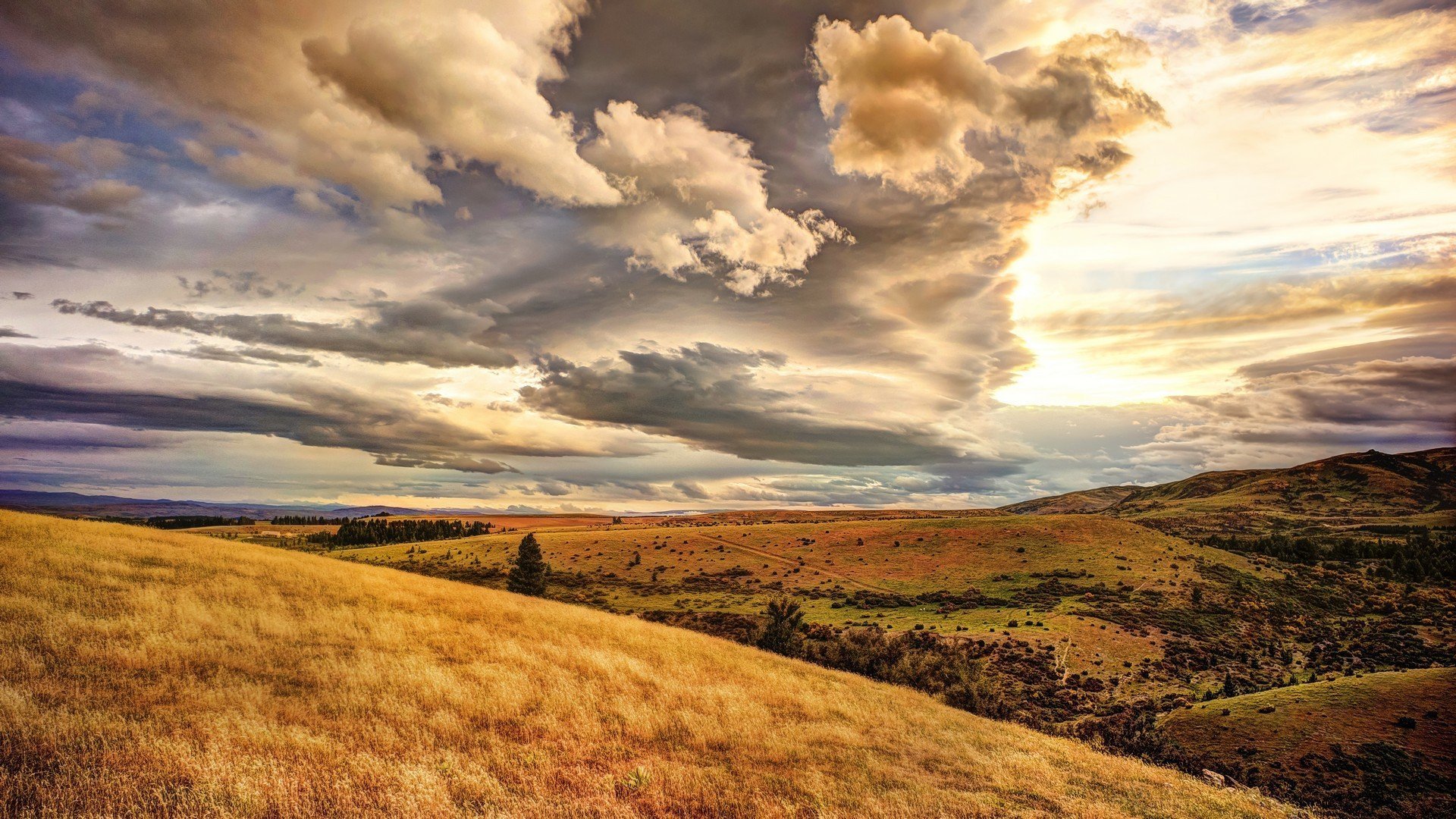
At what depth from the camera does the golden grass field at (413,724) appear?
8023 mm

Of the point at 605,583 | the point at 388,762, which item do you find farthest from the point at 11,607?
the point at 605,583

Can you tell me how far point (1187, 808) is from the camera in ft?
44.0

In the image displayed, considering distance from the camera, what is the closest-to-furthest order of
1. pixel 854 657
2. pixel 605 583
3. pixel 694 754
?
pixel 694 754, pixel 854 657, pixel 605 583

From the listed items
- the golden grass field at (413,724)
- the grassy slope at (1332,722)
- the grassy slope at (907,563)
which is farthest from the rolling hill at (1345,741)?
the grassy slope at (907,563)

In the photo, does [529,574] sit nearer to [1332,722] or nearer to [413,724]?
[413,724]

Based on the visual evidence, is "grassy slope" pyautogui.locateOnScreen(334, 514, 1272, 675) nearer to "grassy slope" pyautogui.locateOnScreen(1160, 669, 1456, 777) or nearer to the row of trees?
"grassy slope" pyautogui.locateOnScreen(1160, 669, 1456, 777)

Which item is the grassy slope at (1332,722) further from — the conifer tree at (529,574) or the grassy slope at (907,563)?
the conifer tree at (529,574)

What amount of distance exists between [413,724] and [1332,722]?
3006 cm

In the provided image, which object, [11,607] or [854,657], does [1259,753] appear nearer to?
[854,657]

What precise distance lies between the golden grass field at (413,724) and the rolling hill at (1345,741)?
5165mm

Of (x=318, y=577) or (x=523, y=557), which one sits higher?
(x=318, y=577)

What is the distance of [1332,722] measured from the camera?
20.8 metres

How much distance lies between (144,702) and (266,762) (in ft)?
11.6

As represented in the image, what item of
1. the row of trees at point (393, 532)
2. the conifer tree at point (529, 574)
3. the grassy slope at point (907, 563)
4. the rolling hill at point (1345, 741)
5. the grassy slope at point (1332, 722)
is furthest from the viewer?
the row of trees at point (393, 532)
